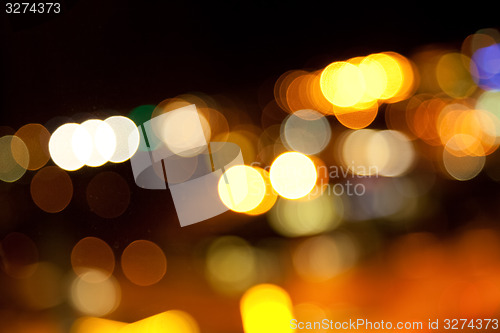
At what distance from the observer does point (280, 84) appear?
4.43ft

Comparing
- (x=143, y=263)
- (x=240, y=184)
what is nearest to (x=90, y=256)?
(x=143, y=263)

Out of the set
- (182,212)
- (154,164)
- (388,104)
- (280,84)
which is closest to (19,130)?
(154,164)

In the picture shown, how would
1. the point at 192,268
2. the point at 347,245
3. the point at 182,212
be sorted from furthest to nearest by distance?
the point at 347,245 → the point at 192,268 → the point at 182,212

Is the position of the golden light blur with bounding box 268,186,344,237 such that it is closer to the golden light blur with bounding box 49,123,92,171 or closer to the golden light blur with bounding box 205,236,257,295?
the golden light blur with bounding box 205,236,257,295

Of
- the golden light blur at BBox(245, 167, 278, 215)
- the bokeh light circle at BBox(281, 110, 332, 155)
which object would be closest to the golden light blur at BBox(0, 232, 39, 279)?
the golden light blur at BBox(245, 167, 278, 215)

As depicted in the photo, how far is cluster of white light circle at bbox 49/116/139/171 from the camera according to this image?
3.67 ft

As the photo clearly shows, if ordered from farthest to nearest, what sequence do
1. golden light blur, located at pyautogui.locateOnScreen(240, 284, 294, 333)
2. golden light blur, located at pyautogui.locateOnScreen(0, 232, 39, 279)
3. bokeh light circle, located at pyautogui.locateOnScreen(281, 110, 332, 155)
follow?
bokeh light circle, located at pyautogui.locateOnScreen(281, 110, 332, 155)
golden light blur, located at pyautogui.locateOnScreen(0, 232, 39, 279)
golden light blur, located at pyautogui.locateOnScreen(240, 284, 294, 333)

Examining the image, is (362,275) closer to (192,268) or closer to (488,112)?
(192,268)

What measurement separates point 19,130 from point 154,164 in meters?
0.34

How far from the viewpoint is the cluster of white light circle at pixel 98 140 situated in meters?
1.12

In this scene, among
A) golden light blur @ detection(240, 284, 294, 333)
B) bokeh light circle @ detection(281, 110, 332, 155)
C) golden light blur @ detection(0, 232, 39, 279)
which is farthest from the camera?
bokeh light circle @ detection(281, 110, 332, 155)

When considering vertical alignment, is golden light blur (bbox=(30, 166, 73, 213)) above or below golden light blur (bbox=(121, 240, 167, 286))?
above

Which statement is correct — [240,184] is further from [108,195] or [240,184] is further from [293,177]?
[108,195]

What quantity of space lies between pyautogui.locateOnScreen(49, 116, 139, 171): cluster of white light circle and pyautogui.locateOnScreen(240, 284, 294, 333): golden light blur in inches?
19.3
